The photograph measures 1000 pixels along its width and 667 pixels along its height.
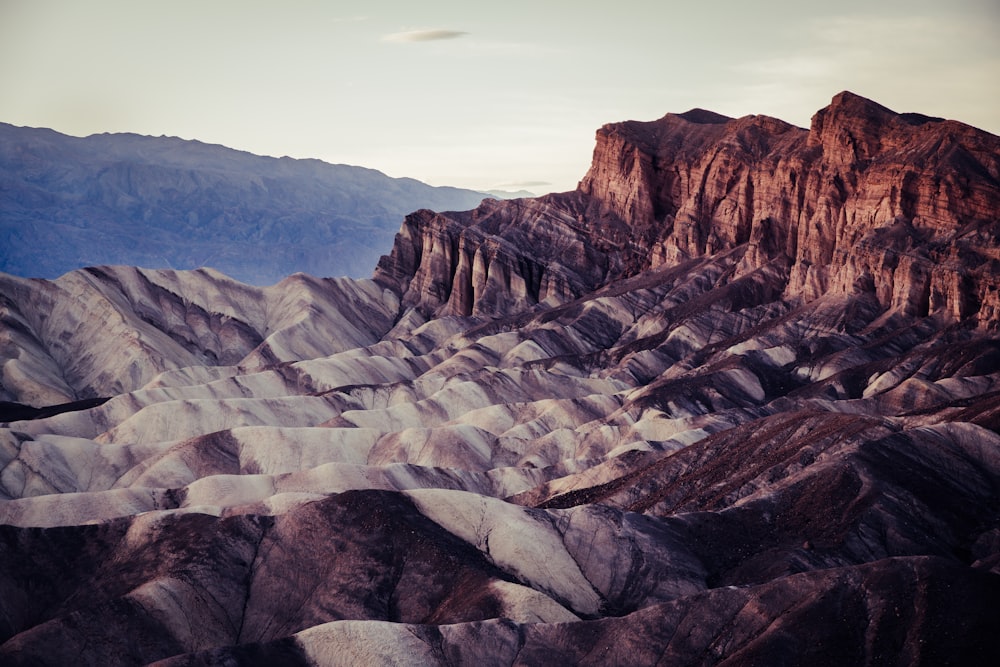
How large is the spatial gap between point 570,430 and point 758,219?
195ft

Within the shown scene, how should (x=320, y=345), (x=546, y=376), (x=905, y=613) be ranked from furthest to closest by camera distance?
(x=320, y=345), (x=546, y=376), (x=905, y=613)

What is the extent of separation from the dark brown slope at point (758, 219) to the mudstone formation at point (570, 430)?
41cm

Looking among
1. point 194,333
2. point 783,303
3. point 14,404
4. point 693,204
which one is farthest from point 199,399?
point 693,204

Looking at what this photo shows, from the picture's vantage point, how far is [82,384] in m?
151

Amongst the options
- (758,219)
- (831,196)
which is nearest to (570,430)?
(831,196)

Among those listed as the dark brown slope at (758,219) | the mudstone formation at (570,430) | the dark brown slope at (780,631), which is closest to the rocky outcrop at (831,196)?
the dark brown slope at (758,219)

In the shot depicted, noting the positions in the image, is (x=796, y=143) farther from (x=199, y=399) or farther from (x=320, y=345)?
(x=199, y=399)

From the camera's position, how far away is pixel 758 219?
162125mm

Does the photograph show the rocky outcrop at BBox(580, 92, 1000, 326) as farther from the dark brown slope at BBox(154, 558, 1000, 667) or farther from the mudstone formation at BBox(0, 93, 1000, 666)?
the dark brown slope at BBox(154, 558, 1000, 667)

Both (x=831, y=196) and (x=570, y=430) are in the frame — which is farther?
(x=831, y=196)

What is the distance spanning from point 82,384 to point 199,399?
3234 cm

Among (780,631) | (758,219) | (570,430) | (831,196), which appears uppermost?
(831,196)

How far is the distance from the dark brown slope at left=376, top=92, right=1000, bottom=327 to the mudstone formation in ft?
1.36

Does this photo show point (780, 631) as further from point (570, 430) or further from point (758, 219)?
point (758, 219)
